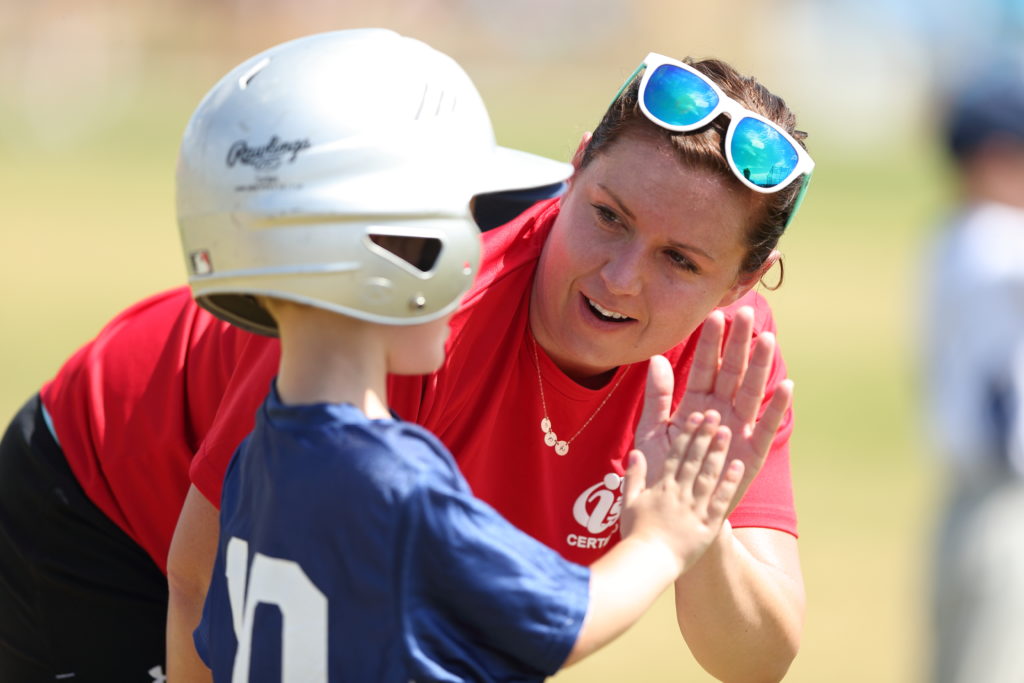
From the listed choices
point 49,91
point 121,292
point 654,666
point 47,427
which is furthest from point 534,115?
point 47,427

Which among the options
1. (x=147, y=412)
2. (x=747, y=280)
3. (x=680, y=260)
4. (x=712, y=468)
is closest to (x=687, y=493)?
(x=712, y=468)

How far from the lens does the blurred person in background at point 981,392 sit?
565cm

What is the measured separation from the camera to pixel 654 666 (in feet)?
22.7

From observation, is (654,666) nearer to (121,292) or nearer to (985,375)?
(985,375)

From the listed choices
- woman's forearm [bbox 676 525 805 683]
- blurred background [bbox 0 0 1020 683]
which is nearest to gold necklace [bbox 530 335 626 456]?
woman's forearm [bbox 676 525 805 683]

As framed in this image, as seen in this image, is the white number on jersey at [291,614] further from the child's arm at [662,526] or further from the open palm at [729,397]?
the open palm at [729,397]

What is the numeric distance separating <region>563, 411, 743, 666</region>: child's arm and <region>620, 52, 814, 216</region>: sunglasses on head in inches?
31.3

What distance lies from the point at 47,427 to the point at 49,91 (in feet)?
94.1

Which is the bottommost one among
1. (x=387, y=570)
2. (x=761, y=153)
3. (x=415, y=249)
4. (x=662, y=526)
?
(x=387, y=570)

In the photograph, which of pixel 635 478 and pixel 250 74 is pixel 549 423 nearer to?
pixel 635 478

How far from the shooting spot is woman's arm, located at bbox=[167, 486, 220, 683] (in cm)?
296

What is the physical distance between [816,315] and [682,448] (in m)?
14.0

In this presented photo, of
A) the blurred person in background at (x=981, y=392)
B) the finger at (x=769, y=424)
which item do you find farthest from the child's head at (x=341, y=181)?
the blurred person in background at (x=981, y=392)

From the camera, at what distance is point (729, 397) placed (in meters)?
2.85
